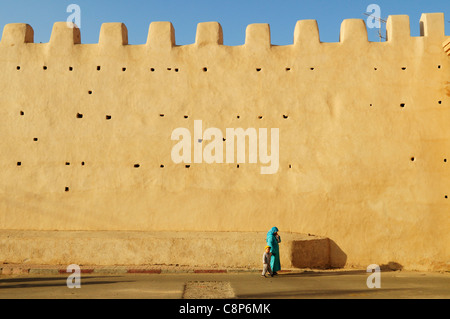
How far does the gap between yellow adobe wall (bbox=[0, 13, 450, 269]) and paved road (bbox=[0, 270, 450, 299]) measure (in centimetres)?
142

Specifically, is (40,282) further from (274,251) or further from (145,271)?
(274,251)

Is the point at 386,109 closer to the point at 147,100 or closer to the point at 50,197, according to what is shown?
the point at 147,100

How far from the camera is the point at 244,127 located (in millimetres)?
8727

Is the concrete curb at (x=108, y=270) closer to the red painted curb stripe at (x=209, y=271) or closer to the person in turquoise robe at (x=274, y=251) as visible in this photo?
the red painted curb stripe at (x=209, y=271)

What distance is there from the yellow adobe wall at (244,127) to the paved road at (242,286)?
4.67ft

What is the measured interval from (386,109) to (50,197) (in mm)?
7606

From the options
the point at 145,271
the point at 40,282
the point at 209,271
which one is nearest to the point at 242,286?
the point at 209,271

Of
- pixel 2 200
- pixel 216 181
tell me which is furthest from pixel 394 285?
pixel 2 200

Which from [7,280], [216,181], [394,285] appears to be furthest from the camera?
[216,181]

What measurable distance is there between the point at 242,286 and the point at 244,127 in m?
3.91

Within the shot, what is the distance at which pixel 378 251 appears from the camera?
8188 mm

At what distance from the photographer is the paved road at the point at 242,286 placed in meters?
5.09

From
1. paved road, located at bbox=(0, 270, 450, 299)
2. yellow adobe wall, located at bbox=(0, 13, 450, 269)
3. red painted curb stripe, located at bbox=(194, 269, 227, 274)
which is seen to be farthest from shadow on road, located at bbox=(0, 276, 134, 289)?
yellow adobe wall, located at bbox=(0, 13, 450, 269)

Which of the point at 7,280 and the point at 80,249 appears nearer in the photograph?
the point at 7,280
